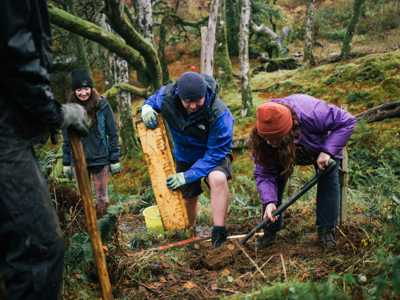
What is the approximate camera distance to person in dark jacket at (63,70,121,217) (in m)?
6.31

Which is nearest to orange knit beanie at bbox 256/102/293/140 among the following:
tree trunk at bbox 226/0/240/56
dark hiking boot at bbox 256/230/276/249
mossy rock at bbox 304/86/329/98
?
dark hiking boot at bbox 256/230/276/249

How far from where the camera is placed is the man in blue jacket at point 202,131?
4.68m

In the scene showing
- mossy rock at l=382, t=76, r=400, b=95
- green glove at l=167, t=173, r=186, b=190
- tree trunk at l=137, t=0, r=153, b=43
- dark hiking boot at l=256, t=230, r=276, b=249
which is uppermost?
tree trunk at l=137, t=0, r=153, b=43

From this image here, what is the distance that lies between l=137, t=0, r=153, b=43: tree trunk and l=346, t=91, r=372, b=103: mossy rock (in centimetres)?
510

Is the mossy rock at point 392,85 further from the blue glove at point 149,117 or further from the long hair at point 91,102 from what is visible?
the blue glove at point 149,117

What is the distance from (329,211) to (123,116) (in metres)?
9.19

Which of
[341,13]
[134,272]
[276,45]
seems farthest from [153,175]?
[341,13]

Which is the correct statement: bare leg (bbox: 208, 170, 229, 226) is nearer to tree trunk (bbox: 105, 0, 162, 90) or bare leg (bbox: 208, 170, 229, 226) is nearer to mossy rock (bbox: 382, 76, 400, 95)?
tree trunk (bbox: 105, 0, 162, 90)

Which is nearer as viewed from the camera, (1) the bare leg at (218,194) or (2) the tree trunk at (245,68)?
(1) the bare leg at (218,194)

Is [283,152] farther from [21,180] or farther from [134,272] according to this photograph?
[21,180]

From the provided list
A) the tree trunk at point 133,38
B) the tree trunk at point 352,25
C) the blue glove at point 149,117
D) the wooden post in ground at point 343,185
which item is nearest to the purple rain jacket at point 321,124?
the wooden post in ground at point 343,185

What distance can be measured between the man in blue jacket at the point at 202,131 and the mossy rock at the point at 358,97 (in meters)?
7.46

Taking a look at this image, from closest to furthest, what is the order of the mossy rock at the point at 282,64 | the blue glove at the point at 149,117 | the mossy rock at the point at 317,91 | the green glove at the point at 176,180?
the green glove at the point at 176,180, the blue glove at the point at 149,117, the mossy rock at the point at 317,91, the mossy rock at the point at 282,64

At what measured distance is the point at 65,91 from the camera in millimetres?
17438
